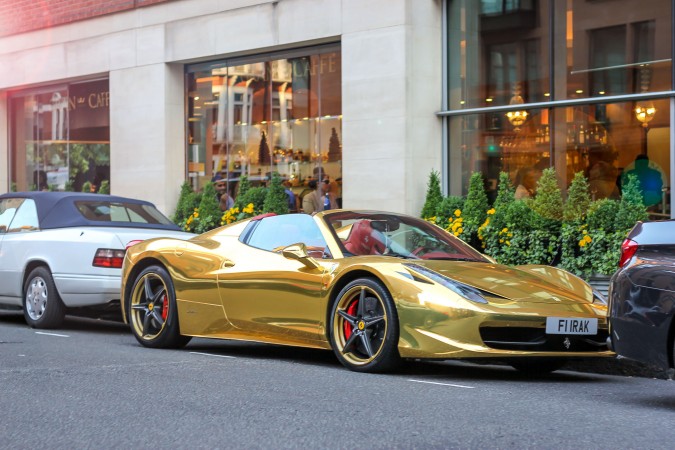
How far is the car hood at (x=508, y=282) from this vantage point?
8070 mm

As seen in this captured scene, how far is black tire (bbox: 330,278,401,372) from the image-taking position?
8.06 m

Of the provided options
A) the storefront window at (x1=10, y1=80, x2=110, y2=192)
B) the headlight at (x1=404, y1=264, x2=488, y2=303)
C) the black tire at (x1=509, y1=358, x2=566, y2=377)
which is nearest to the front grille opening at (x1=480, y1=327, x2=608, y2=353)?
the headlight at (x1=404, y1=264, x2=488, y2=303)

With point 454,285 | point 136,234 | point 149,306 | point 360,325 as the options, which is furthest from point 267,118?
point 454,285

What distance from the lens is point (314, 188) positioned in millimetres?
19156

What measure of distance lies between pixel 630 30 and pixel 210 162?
352 inches

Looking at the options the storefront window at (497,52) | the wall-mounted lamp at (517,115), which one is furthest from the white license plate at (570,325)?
the wall-mounted lamp at (517,115)

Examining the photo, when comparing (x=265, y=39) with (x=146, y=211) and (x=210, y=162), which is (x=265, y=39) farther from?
(x=146, y=211)

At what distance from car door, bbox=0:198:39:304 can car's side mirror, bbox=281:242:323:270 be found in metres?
4.77

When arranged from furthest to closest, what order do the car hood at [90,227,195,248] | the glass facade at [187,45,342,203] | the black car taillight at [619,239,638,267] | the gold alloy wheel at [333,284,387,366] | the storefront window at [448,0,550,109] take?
1. the glass facade at [187,45,342,203]
2. the storefront window at [448,0,550,109]
3. the car hood at [90,227,195,248]
4. the gold alloy wheel at [333,284,387,366]
5. the black car taillight at [619,239,638,267]

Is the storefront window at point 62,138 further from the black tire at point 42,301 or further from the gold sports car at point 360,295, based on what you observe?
the gold sports car at point 360,295

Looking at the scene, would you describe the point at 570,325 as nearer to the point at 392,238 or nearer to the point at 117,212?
the point at 392,238

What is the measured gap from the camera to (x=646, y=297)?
22.3 ft

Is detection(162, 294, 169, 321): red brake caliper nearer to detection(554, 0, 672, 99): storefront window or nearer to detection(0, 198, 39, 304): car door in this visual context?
detection(0, 198, 39, 304): car door

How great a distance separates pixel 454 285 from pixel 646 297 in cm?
156
